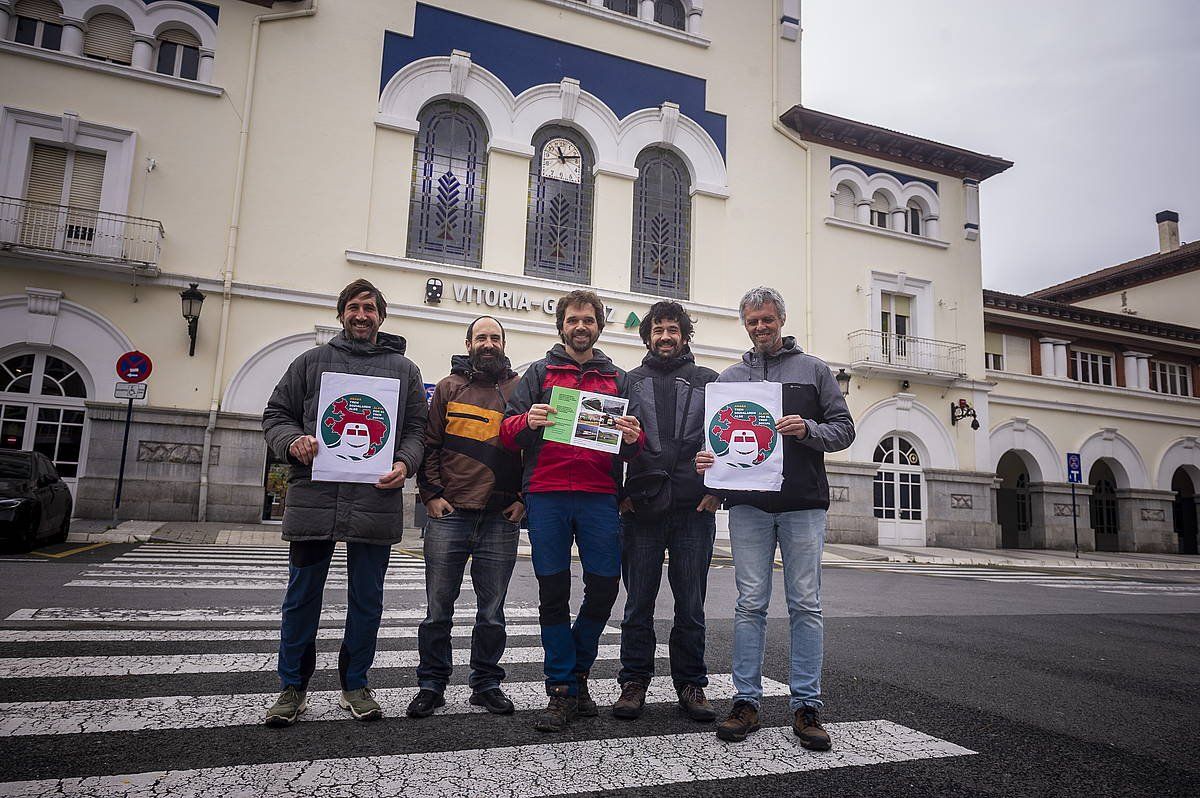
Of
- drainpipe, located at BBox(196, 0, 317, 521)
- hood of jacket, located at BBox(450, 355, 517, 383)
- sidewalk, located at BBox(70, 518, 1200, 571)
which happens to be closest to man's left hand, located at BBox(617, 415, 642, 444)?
hood of jacket, located at BBox(450, 355, 517, 383)

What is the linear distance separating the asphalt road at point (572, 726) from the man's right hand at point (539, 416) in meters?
1.51

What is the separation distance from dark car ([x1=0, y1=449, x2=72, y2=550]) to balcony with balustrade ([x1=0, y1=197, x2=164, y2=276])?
17.7ft

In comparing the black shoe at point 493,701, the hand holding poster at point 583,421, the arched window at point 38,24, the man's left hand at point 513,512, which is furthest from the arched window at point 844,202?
the black shoe at point 493,701

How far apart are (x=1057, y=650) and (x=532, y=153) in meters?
16.6

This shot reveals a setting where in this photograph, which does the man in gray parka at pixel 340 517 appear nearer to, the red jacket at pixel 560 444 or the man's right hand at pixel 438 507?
the man's right hand at pixel 438 507

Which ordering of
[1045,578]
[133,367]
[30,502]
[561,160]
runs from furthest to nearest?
1. [561,160]
2. [1045,578]
3. [133,367]
4. [30,502]

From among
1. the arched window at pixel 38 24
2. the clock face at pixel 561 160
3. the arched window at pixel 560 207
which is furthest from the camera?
the clock face at pixel 561 160

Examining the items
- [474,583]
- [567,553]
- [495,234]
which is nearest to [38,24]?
[495,234]

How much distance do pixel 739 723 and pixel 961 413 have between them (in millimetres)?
23035

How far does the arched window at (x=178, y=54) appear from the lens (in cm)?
1698

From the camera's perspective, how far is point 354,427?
12.8 feet

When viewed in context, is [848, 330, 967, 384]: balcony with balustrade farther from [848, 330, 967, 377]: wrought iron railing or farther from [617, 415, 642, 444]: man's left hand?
[617, 415, 642, 444]: man's left hand

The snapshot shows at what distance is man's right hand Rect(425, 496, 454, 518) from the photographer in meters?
4.19

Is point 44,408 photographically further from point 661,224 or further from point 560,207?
point 661,224
